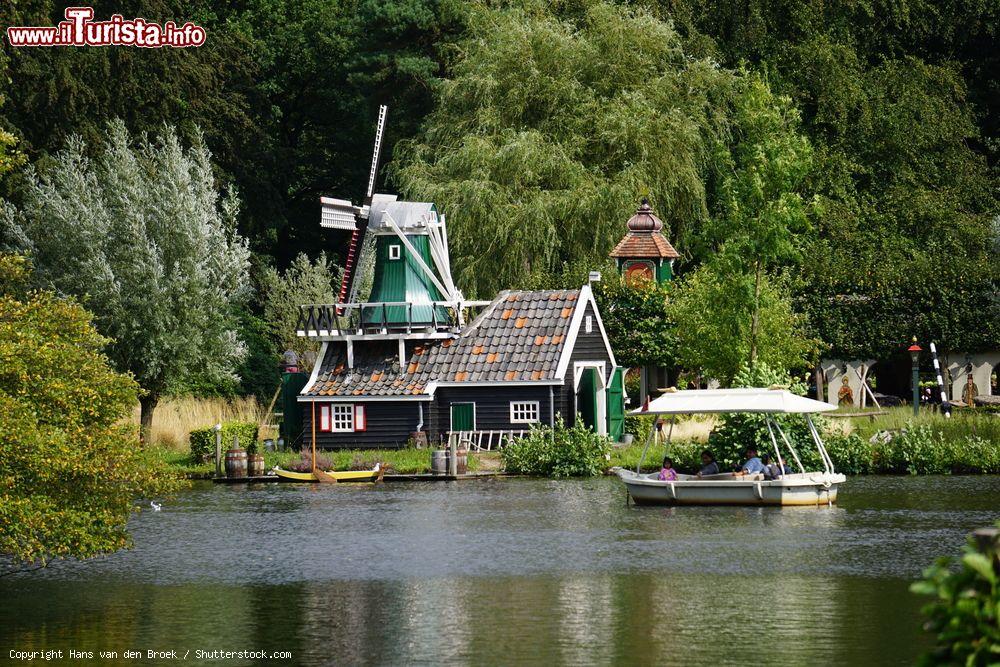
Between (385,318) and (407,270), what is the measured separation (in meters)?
1.61

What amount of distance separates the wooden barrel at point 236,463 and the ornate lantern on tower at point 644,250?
1622 centimetres

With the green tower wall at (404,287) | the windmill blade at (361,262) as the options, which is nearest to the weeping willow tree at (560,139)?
the windmill blade at (361,262)

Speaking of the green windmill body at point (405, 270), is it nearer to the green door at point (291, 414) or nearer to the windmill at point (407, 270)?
the windmill at point (407, 270)

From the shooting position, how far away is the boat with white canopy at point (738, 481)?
114 feet

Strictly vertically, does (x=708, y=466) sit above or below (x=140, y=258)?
below

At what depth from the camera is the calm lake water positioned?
20422 mm

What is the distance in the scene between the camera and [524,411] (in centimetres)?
4684

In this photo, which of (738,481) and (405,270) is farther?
(405,270)

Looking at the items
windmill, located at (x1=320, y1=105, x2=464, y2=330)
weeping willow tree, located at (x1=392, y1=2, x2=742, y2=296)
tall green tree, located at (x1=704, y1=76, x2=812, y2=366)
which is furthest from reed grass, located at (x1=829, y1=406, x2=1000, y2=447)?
weeping willow tree, located at (x1=392, y1=2, x2=742, y2=296)

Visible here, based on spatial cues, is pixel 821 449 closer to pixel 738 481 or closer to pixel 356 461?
pixel 738 481

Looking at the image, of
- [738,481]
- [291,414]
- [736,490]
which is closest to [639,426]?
[291,414]

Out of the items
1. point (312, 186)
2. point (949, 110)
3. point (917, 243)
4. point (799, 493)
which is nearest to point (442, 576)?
point (799, 493)

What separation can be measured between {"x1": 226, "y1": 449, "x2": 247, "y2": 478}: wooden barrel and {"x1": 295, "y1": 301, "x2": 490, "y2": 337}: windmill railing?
610cm

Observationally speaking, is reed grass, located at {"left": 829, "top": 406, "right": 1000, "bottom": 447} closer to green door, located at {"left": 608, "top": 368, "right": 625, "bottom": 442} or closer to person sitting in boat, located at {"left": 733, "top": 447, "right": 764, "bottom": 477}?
green door, located at {"left": 608, "top": 368, "right": 625, "bottom": 442}
